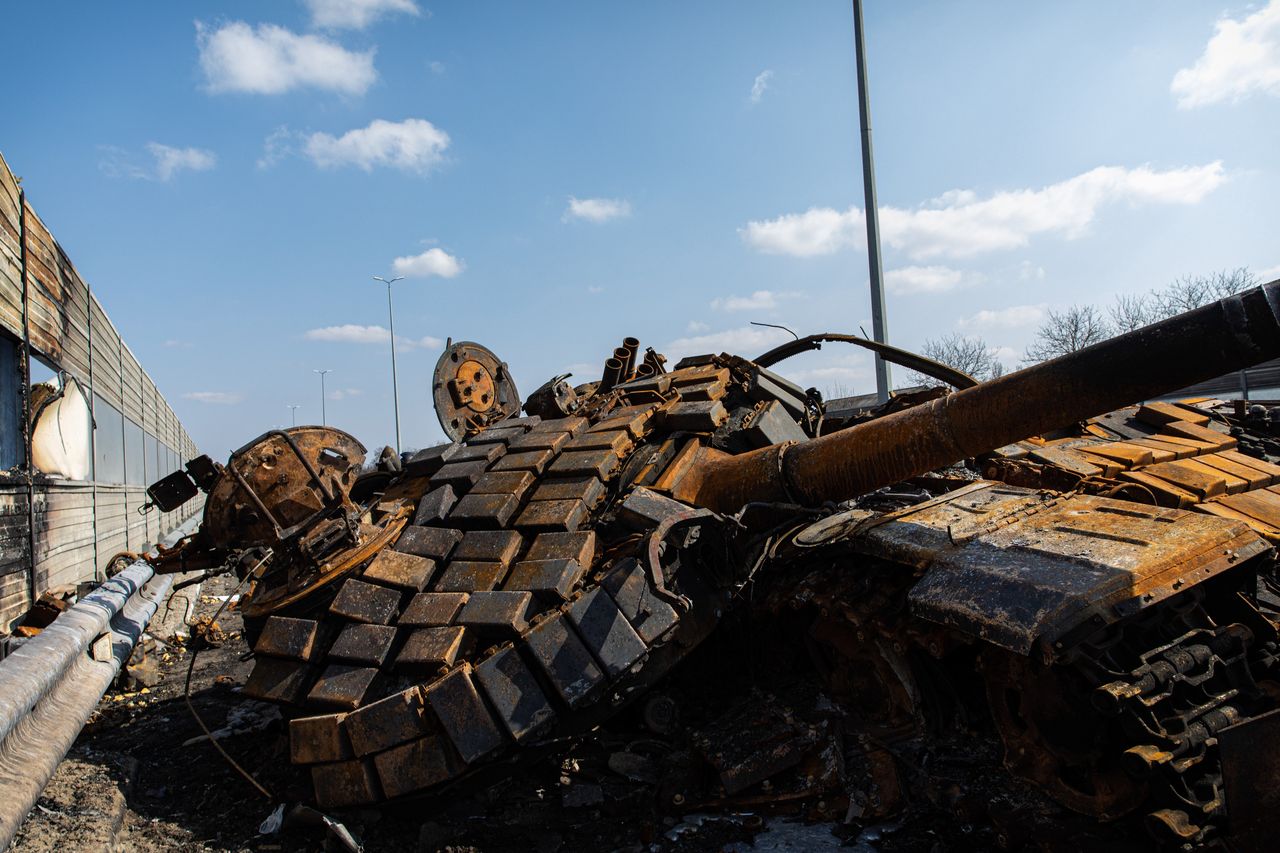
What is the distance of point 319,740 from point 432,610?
89cm

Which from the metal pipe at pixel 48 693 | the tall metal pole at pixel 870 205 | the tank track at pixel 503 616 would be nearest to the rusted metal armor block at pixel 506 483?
the tank track at pixel 503 616

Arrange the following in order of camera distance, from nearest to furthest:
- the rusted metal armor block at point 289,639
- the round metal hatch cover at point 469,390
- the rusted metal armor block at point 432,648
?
1. the rusted metal armor block at point 432,648
2. the rusted metal armor block at point 289,639
3. the round metal hatch cover at point 469,390

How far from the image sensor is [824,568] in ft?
16.1

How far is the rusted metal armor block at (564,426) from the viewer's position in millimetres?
6375

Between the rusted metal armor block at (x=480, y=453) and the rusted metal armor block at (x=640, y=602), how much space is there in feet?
6.17

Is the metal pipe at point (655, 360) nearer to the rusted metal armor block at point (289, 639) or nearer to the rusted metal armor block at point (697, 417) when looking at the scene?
the rusted metal armor block at point (697, 417)

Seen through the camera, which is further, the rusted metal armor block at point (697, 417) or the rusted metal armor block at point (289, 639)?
the rusted metal armor block at point (697, 417)

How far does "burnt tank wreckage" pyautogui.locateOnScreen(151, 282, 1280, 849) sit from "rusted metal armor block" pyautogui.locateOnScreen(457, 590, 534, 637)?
2cm

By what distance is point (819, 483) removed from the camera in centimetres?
518

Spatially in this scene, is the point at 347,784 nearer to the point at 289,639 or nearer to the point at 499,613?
the point at 289,639

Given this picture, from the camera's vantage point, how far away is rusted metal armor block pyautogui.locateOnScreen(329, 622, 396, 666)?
15.5 ft

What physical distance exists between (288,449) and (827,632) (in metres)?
3.88

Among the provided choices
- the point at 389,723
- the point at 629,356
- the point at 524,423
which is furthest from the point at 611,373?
the point at 389,723

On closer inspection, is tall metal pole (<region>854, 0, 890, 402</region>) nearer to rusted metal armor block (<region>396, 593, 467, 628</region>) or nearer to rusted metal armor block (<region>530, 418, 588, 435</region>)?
rusted metal armor block (<region>530, 418, 588, 435</region>)
